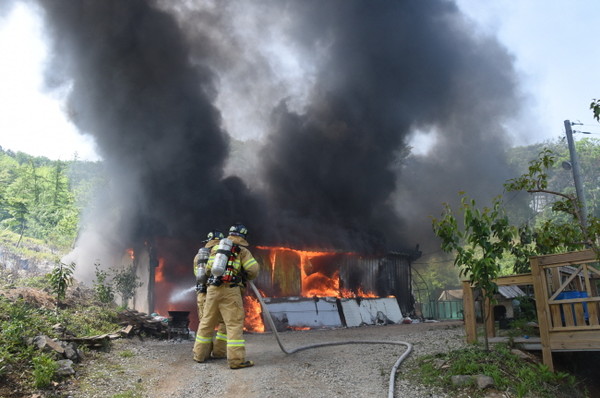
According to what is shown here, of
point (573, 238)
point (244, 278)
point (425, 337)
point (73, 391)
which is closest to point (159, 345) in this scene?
point (244, 278)

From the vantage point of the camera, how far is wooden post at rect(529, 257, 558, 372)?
262 inches

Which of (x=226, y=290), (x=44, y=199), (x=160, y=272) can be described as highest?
(x=44, y=199)

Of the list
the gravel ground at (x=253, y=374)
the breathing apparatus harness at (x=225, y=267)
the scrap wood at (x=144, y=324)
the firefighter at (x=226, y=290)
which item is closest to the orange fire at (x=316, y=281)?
the scrap wood at (x=144, y=324)

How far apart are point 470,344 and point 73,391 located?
7.03 m

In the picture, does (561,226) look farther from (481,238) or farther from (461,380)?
(461,380)

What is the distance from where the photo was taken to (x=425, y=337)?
9.95 meters

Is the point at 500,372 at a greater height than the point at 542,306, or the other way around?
the point at 542,306

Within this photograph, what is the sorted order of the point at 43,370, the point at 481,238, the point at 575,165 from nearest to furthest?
the point at 43,370
the point at 481,238
the point at 575,165

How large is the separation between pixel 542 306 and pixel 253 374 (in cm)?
488

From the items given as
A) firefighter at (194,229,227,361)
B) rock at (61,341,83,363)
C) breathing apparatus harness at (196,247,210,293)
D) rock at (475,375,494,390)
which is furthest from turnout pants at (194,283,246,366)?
rock at (475,375,494,390)

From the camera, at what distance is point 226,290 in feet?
22.8

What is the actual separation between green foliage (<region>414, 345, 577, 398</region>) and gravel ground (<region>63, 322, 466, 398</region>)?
312 millimetres

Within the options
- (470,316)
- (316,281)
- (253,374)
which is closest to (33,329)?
(253,374)

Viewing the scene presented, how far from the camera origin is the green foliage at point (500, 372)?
5422mm
